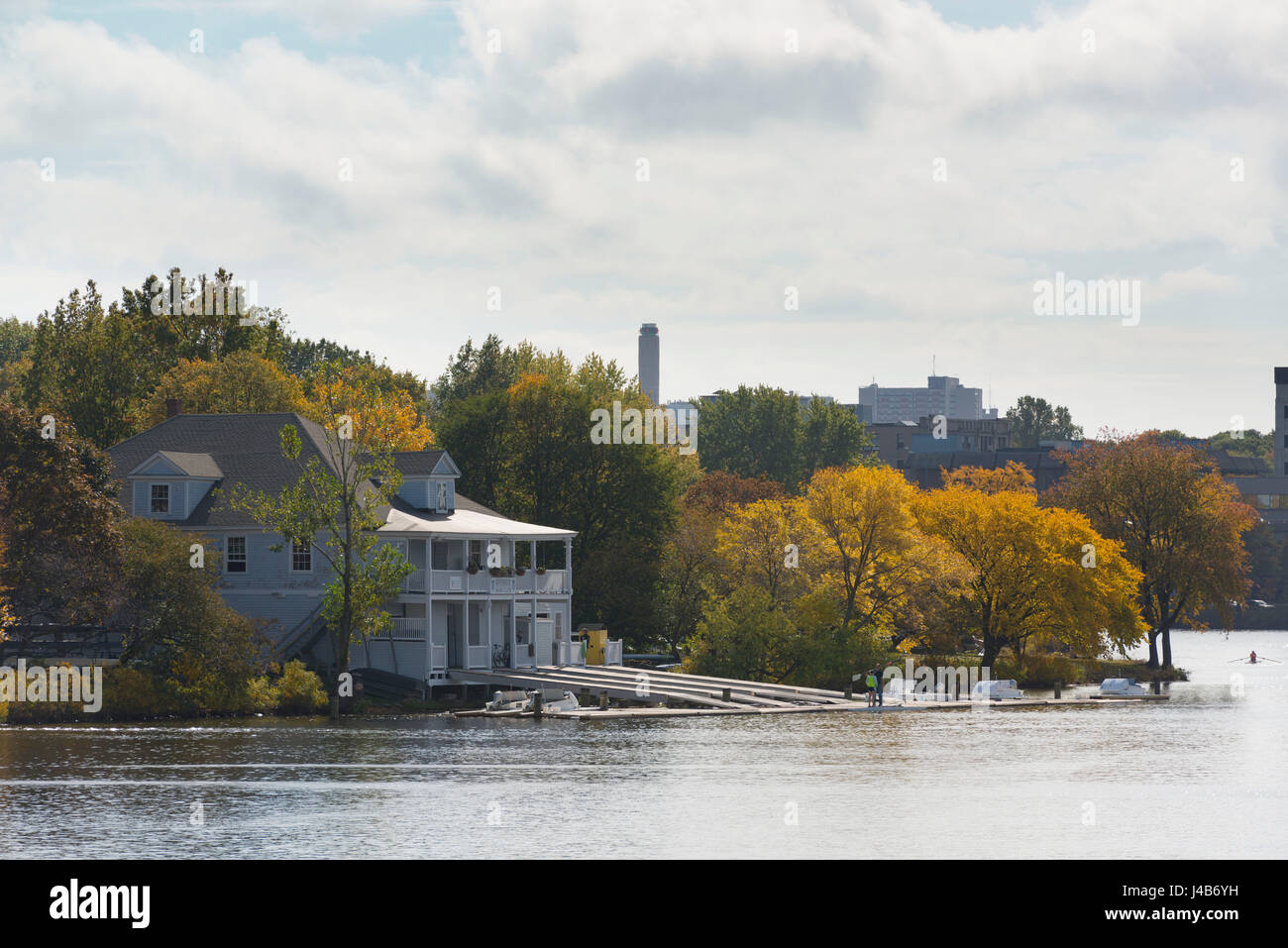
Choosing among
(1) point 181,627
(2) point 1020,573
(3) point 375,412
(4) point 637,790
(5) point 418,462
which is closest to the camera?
(4) point 637,790

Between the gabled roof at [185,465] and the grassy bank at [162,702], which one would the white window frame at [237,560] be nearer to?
the gabled roof at [185,465]

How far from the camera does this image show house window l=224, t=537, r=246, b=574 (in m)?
71.9

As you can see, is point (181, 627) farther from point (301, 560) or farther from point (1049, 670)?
point (1049, 670)

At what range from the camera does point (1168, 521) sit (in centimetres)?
10938

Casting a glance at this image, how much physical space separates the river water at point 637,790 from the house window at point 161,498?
15.2 m

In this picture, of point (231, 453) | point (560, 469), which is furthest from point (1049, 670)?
point (231, 453)

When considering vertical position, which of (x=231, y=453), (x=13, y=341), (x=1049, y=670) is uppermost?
(x=13, y=341)

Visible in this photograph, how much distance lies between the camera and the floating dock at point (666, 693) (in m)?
67.6

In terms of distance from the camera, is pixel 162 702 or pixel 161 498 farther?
pixel 161 498

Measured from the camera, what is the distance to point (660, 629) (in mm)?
89500

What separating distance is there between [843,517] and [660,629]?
37.8 feet

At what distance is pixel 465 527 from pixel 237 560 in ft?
32.5
